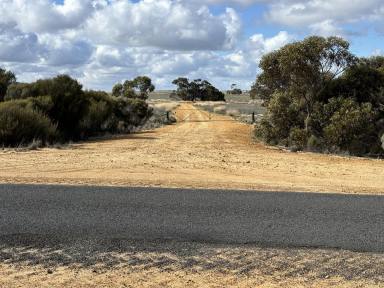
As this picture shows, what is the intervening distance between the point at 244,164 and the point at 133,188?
298 inches

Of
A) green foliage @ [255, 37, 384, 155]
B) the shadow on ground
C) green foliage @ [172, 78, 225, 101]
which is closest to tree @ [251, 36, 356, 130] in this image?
green foliage @ [255, 37, 384, 155]

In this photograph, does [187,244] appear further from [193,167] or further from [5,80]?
[5,80]

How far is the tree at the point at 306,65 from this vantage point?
2489cm

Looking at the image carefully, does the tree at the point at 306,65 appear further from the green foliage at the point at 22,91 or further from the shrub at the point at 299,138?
the green foliage at the point at 22,91

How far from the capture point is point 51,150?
22.4 metres

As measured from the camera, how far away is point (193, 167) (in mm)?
17688

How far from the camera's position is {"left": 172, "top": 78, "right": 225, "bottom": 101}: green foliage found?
129 meters

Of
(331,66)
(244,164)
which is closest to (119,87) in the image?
(331,66)

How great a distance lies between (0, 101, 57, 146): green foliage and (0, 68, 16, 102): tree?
8.91 metres

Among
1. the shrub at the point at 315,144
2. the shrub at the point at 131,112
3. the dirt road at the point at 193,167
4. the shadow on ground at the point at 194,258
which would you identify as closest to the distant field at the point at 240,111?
the shrub at the point at 131,112

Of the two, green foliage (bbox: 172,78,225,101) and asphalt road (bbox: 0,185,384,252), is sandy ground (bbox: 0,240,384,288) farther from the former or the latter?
green foliage (bbox: 172,78,225,101)

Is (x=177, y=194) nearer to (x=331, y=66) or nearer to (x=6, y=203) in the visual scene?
(x=6, y=203)

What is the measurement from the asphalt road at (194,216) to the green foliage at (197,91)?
387ft

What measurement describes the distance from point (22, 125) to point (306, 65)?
13.1m
